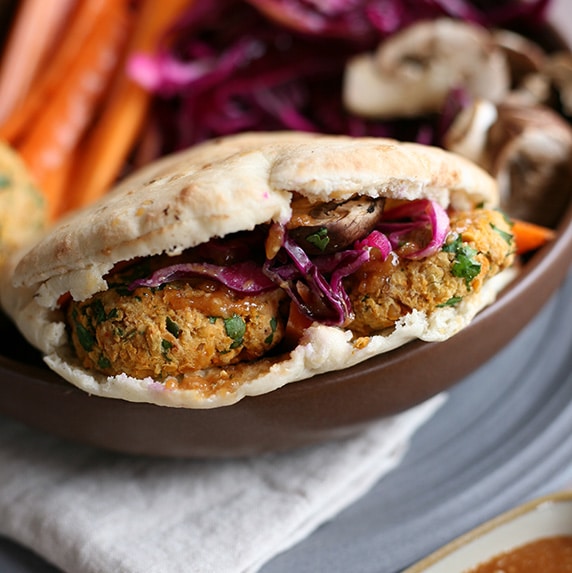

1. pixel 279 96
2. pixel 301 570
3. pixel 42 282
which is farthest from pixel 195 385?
pixel 279 96

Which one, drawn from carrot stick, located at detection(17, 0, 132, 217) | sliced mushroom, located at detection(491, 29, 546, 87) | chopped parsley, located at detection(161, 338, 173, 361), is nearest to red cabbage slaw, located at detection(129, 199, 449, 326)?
chopped parsley, located at detection(161, 338, 173, 361)

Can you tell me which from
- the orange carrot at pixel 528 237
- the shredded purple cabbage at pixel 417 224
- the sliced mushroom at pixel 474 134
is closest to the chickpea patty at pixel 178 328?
the shredded purple cabbage at pixel 417 224

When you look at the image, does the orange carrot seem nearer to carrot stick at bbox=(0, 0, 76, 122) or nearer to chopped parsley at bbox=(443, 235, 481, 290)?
chopped parsley at bbox=(443, 235, 481, 290)

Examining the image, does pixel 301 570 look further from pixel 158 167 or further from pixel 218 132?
pixel 218 132

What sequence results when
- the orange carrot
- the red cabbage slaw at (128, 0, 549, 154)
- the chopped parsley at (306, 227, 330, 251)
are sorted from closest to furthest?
1. the chopped parsley at (306, 227, 330, 251)
2. the orange carrot
3. the red cabbage slaw at (128, 0, 549, 154)

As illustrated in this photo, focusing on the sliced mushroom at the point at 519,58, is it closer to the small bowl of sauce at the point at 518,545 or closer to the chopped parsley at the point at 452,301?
the chopped parsley at the point at 452,301

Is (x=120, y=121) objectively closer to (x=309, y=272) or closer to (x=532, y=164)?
(x=532, y=164)
